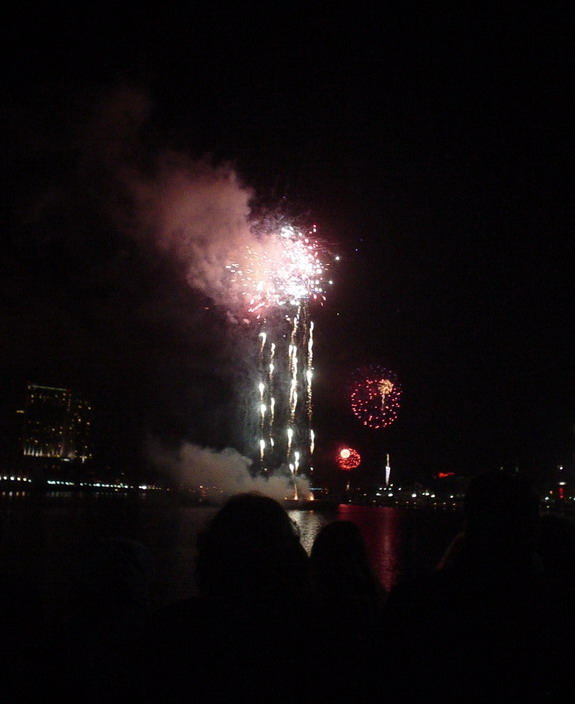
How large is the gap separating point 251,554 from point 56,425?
146958 millimetres

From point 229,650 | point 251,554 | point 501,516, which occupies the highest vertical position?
point 501,516

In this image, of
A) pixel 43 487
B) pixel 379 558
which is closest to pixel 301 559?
pixel 379 558

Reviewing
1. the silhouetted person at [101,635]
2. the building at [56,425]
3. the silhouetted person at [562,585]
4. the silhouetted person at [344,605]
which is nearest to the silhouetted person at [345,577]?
the silhouetted person at [344,605]

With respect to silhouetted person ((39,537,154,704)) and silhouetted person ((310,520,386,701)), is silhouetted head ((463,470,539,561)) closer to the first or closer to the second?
silhouetted person ((310,520,386,701))

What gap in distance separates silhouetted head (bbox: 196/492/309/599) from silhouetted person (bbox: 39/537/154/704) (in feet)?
0.98

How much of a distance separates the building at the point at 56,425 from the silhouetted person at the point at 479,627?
471 feet

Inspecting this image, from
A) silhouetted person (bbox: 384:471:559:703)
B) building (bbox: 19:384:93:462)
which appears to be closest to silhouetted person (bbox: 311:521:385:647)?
silhouetted person (bbox: 384:471:559:703)

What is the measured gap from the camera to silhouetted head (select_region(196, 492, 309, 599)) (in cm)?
224

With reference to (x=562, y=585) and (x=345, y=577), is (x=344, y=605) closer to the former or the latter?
(x=345, y=577)

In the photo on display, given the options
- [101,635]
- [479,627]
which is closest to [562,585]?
[479,627]

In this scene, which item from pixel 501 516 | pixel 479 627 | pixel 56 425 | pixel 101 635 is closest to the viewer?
pixel 479 627

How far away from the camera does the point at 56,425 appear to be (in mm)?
140375

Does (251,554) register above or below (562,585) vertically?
above

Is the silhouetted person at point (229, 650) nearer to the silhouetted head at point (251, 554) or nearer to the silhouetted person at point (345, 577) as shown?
the silhouetted head at point (251, 554)
